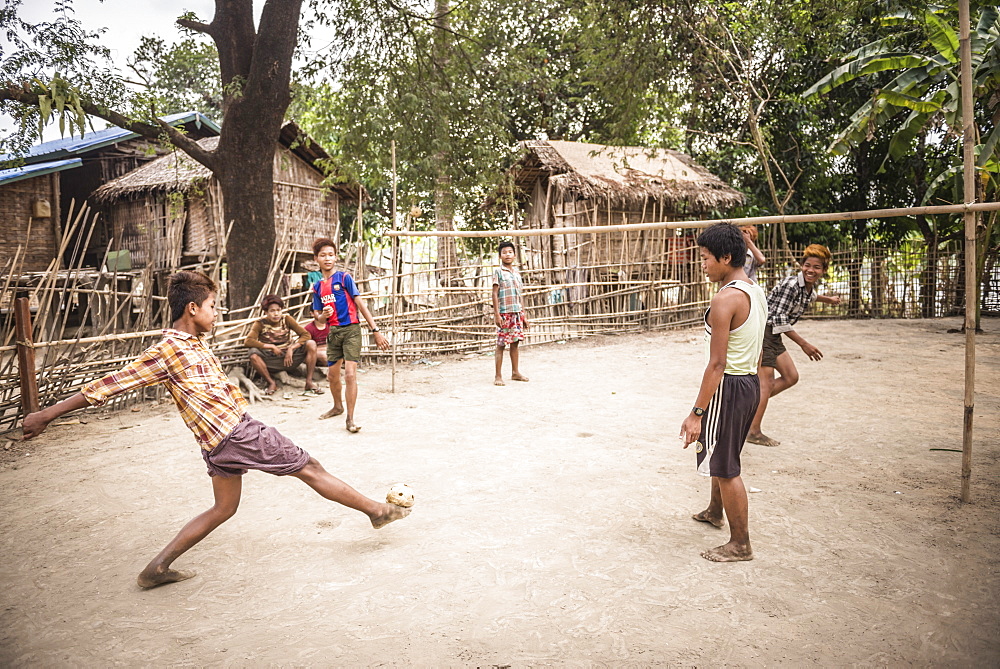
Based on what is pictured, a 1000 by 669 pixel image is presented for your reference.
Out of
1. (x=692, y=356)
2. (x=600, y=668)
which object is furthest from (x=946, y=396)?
(x=600, y=668)

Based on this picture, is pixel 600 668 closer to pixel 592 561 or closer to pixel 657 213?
pixel 592 561

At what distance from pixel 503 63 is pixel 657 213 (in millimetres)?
4847

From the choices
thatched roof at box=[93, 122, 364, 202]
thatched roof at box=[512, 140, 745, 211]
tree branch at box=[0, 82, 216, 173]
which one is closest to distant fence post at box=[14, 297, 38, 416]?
tree branch at box=[0, 82, 216, 173]

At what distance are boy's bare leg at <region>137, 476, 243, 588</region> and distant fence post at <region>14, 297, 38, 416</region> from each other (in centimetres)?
370

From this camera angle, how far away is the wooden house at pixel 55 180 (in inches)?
543

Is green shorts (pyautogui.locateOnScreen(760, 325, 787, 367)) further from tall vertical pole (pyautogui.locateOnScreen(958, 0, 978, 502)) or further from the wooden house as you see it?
the wooden house

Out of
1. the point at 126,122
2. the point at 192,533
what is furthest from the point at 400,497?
the point at 126,122

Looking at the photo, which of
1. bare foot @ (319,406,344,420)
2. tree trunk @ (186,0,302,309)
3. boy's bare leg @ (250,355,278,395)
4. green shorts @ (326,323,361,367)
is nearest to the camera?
green shorts @ (326,323,361,367)

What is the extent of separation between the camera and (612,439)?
204 inches

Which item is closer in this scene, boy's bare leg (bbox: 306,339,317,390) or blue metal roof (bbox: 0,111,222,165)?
boy's bare leg (bbox: 306,339,317,390)

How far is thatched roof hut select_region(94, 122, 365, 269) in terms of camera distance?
46.8ft

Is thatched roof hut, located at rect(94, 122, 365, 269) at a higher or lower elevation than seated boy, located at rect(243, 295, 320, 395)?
higher

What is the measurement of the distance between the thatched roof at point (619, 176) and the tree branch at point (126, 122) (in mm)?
6833

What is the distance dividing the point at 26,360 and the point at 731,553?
578cm
